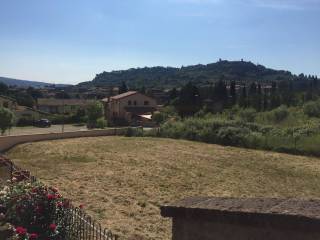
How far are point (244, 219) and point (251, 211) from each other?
93mm

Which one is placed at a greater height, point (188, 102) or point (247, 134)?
point (188, 102)

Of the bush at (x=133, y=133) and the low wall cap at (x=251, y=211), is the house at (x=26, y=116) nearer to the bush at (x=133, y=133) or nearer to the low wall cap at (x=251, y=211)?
the bush at (x=133, y=133)

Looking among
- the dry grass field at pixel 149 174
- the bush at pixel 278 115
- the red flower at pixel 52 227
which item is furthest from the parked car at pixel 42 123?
the red flower at pixel 52 227

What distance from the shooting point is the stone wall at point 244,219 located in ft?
11.2

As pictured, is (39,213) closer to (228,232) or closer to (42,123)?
(228,232)

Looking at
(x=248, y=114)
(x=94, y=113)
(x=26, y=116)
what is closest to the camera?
(x=248, y=114)

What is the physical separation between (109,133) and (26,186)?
129ft

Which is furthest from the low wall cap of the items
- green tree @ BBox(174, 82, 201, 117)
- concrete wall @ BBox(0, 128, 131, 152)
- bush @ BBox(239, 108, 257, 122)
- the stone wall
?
green tree @ BBox(174, 82, 201, 117)

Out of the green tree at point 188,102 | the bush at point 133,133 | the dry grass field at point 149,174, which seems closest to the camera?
the dry grass field at point 149,174

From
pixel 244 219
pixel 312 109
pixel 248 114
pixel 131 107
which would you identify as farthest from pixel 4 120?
pixel 244 219

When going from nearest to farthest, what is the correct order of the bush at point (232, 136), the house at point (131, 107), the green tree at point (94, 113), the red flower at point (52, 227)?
1. the red flower at point (52, 227)
2. the bush at point (232, 136)
3. the green tree at point (94, 113)
4. the house at point (131, 107)

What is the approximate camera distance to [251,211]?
11.8 feet

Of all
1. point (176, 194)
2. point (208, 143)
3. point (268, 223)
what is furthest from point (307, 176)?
point (268, 223)

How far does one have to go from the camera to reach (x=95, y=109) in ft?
207
